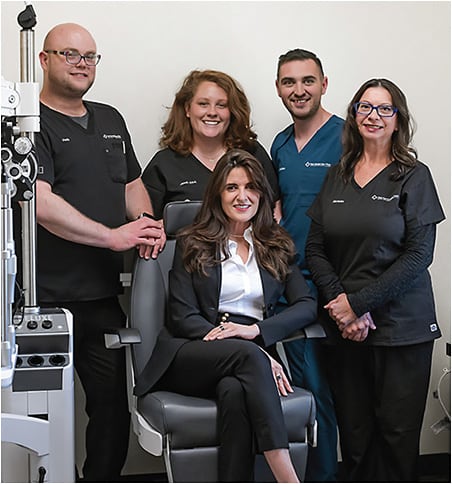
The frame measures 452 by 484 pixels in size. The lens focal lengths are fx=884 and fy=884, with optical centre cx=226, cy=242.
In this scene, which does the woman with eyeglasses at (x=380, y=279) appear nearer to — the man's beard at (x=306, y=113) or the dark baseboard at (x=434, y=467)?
the man's beard at (x=306, y=113)

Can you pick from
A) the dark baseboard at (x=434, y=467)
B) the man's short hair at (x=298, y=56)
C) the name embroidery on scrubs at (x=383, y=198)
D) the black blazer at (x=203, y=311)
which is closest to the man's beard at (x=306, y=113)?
the man's short hair at (x=298, y=56)

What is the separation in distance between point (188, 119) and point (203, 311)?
815mm

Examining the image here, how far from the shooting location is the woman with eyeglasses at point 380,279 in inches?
119

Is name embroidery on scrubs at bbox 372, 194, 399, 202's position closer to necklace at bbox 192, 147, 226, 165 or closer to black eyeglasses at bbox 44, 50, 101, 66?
necklace at bbox 192, 147, 226, 165

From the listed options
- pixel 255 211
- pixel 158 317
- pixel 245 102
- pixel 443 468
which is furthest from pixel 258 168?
pixel 443 468

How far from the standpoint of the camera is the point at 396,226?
3.02m

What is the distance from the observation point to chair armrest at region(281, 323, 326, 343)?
3039mm

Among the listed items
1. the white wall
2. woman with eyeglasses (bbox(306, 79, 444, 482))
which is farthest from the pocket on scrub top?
woman with eyeglasses (bbox(306, 79, 444, 482))

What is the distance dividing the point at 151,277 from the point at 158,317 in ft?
0.48

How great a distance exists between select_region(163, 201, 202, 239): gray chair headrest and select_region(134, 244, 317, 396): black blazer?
0.09 m

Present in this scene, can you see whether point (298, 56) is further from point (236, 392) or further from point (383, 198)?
point (236, 392)

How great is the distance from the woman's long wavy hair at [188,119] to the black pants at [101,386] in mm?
672

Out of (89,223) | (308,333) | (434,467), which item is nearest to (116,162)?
(89,223)

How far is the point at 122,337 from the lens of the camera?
293 cm
